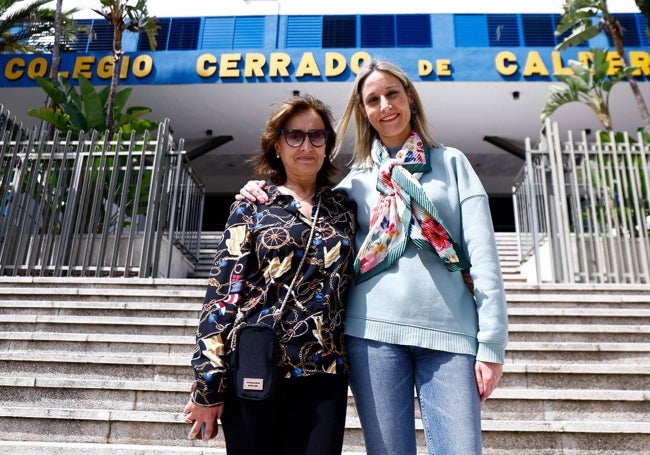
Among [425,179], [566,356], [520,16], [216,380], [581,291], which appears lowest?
[216,380]

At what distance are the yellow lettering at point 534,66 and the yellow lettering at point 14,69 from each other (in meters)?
11.4

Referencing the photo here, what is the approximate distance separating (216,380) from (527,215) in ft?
23.4

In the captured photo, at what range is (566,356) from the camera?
13.1ft

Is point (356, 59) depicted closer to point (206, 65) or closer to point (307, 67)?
point (307, 67)

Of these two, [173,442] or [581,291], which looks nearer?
[173,442]

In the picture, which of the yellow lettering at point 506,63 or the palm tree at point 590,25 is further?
the yellow lettering at point 506,63

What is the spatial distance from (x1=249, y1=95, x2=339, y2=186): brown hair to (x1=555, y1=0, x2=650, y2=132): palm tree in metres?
10.3

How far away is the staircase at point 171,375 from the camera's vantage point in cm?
315

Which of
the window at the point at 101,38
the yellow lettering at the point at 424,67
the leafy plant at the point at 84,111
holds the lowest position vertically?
the leafy plant at the point at 84,111

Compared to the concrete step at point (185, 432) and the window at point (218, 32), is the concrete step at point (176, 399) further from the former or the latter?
the window at point (218, 32)

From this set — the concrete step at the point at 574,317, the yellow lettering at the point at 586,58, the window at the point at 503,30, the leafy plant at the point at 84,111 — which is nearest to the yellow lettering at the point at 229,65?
the leafy plant at the point at 84,111

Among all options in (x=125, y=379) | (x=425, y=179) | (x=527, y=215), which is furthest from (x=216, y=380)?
(x=527, y=215)

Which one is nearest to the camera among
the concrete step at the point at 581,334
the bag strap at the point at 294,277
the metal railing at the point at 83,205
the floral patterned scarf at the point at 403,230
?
the bag strap at the point at 294,277

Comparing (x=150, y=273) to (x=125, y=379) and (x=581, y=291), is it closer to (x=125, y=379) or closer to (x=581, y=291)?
(x=125, y=379)
